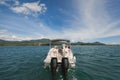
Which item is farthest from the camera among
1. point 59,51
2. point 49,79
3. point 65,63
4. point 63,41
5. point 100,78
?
point 63,41

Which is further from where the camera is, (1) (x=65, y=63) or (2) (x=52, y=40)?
(2) (x=52, y=40)

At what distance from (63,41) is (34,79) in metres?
8.31

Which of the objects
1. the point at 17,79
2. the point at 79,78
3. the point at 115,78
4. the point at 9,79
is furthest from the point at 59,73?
the point at 115,78

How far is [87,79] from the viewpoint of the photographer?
12.3 meters

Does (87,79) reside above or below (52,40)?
below

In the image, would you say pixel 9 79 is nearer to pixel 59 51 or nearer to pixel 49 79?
pixel 49 79

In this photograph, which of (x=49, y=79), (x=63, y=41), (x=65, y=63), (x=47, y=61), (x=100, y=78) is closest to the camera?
(x=65, y=63)

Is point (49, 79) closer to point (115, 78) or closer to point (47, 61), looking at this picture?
point (47, 61)

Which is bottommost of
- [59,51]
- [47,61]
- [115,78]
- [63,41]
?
[115,78]

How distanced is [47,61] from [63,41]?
4.68 m

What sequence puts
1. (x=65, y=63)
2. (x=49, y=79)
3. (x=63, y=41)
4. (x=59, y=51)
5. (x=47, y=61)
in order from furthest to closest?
(x=63, y=41), (x=59, y=51), (x=47, y=61), (x=49, y=79), (x=65, y=63)

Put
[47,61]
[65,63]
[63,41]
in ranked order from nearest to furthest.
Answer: [65,63]
[47,61]
[63,41]

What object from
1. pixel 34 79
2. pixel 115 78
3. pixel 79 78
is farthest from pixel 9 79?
pixel 115 78

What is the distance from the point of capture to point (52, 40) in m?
17.7
